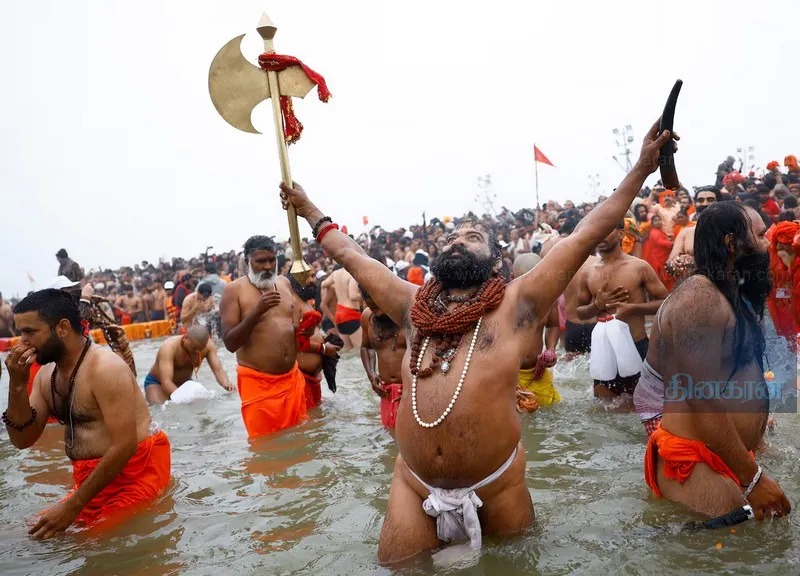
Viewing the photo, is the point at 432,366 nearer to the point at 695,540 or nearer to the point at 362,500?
the point at 695,540

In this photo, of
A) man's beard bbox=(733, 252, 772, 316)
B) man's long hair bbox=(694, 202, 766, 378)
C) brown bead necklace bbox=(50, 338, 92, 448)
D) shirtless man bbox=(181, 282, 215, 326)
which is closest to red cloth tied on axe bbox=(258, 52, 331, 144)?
brown bead necklace bbox=(50, 338, 92, 448)

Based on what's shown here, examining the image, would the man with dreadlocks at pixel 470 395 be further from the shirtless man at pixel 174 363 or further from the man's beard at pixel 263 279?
the shirtless man at pixel 174 363

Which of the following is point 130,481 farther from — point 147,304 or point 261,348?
point 147,304

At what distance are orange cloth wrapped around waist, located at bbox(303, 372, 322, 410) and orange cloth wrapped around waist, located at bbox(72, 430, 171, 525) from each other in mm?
2953

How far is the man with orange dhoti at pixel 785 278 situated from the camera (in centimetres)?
658

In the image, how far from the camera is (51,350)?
13.9ft

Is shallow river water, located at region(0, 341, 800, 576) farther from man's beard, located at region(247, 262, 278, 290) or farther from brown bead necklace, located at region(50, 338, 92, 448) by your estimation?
man's beard, located at region(247, 262, 278, 290)

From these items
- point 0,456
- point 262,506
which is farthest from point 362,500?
point 0,456

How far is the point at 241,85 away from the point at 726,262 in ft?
9.01

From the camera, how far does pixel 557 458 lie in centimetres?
557

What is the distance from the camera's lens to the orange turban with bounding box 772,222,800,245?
6.54 m

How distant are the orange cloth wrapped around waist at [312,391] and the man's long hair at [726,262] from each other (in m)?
4.74

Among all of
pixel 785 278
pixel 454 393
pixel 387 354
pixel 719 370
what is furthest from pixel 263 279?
pixel 785 278

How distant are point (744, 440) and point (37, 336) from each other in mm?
3956
